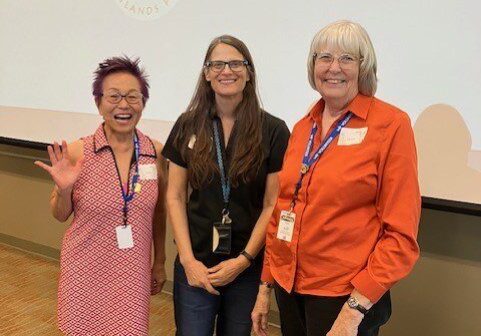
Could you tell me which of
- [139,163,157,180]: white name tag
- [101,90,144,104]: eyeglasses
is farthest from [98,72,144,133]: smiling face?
[139,163,157,180]: white name tag

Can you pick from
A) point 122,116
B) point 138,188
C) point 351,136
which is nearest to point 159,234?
point 138,188

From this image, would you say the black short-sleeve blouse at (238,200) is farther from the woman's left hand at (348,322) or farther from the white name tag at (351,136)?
the woman's left hand at (348,322)

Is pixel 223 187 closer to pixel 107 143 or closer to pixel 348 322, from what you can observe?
pixel 107 143

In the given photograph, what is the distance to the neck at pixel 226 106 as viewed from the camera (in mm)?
1689

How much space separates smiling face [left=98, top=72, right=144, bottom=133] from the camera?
1.70m

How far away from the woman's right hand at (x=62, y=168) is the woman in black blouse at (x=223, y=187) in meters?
0.36

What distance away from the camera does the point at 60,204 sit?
167 centimetres

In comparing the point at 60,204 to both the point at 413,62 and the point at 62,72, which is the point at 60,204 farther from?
the point at 62,72

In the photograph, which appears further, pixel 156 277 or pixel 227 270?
pixel 156 277

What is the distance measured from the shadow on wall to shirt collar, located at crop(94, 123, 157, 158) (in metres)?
Result: 1.19

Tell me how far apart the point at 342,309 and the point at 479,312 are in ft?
4.38

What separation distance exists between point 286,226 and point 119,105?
0.79m

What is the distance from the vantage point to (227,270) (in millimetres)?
1662

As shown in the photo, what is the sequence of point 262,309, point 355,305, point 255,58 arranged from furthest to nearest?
point 255,58 < point 262,309 < point 355,305
